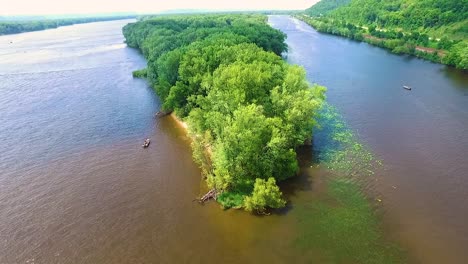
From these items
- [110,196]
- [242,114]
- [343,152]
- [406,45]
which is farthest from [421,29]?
[110,196]

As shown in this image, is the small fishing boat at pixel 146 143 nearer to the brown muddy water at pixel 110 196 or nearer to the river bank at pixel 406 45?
the brown muddy water at pixel 110 196

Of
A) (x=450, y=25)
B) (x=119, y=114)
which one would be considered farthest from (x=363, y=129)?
(x=450, y=25)

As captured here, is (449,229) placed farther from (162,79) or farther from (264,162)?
(162,79)

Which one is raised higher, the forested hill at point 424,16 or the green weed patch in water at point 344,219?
the forested hill at point 424,16

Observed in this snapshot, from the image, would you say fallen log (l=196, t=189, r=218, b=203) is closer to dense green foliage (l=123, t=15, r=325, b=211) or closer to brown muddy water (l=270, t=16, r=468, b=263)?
dense green foliage (l=123, t=15, r=325, b=211)

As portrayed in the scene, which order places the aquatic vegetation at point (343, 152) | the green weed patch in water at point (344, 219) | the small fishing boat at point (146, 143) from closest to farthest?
the green weed patch in water at point (344, 219) < the aquatic vegetation at point (343, 152) < the small fishing boat at point (146, 143)

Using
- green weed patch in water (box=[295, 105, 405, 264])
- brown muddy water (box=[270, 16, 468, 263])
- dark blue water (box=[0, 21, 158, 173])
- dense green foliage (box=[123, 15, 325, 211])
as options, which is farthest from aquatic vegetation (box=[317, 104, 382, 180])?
dark blue water (box=[0, 21, 158, 173])

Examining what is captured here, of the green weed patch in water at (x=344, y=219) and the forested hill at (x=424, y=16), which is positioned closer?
the green weed patch in water at (x=344, y=219)

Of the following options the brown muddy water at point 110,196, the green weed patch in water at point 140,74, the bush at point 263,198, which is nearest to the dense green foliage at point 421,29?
the brown muddy water at point 110,196
